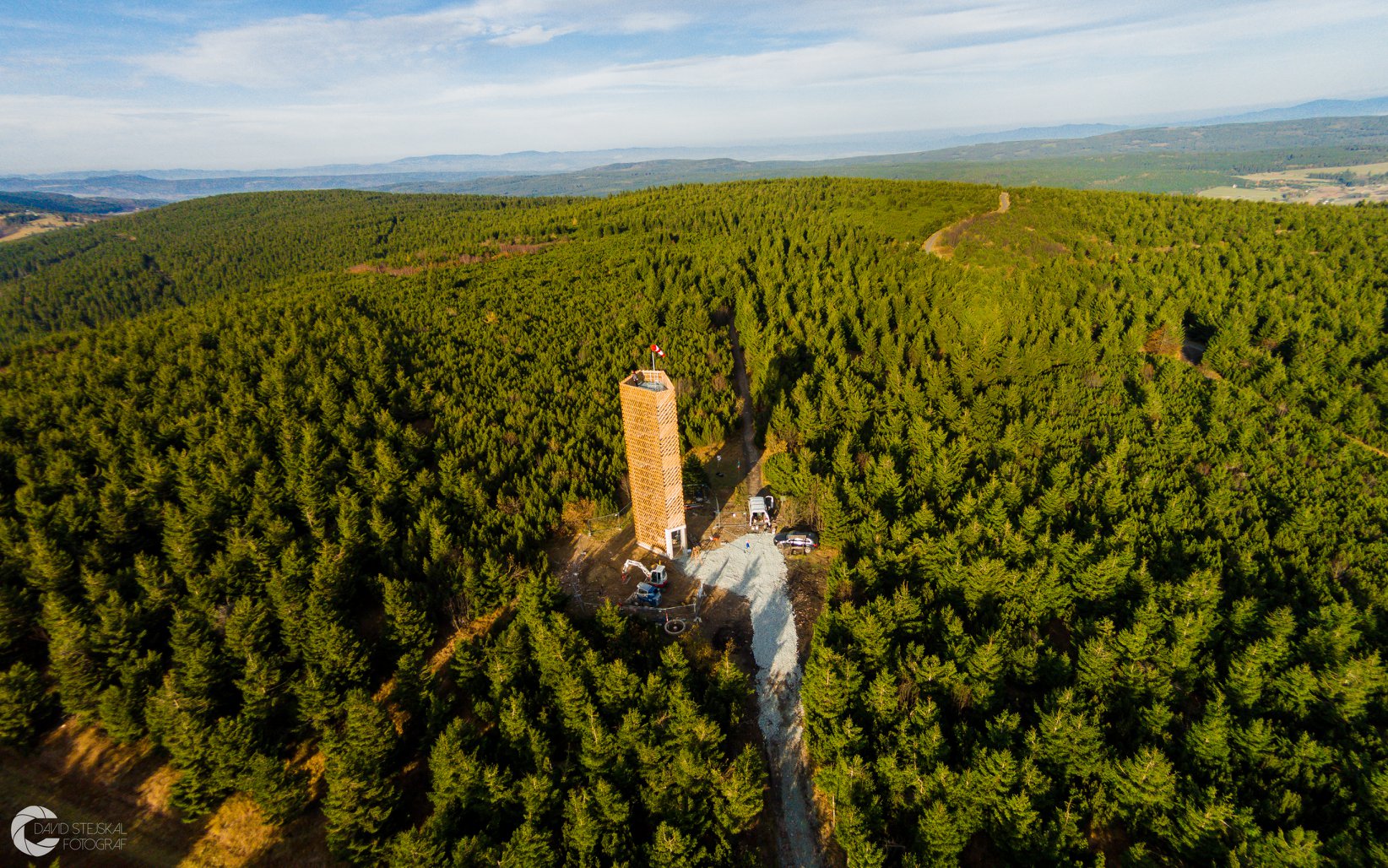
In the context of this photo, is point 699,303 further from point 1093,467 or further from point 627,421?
point 1093,467

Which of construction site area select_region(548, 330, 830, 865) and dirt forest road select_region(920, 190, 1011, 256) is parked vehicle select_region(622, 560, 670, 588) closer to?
construction site area select_region(548, 330, 830, 865)

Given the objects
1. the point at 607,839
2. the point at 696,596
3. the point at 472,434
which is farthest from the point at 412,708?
the point at 472,434
